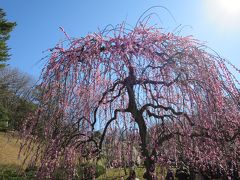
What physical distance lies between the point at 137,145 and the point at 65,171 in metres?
0.90

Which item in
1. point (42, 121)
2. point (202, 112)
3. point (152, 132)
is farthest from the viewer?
point (152, 132)

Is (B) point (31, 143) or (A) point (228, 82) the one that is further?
(B) point (31, 143)

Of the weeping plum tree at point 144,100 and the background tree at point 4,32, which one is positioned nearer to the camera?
the weeping plum tree at point 144,100

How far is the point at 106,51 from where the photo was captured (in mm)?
2965

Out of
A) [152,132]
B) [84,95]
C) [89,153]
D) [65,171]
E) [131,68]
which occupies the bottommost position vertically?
[65,171]

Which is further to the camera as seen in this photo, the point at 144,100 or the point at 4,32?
the point at 4,32

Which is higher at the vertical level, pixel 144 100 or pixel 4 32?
pixel 4 32

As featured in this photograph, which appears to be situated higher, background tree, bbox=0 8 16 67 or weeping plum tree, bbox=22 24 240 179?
background tree, bbox=0 8 16 67

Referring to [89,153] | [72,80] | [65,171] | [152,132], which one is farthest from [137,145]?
[72,80]

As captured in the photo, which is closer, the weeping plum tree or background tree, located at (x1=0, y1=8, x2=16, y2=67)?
the weeping plum tree

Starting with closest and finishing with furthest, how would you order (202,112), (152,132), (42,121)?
(202,112), (42,121), (152,132)

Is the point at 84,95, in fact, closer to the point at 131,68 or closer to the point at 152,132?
the point at 131,68

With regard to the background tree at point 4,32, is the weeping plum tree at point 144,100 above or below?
below

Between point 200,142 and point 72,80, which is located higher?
point 72,80
